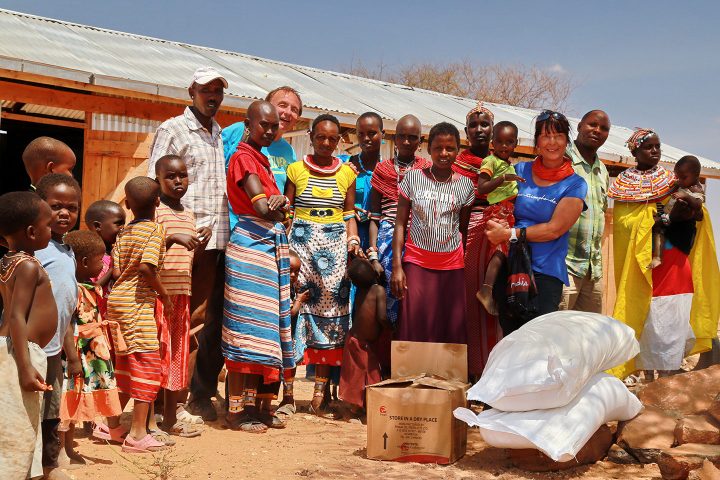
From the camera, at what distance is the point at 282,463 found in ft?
13.9

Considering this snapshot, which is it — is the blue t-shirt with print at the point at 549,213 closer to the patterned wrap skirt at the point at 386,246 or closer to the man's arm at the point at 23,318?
the patterned wrap skirt at the point at 386,246

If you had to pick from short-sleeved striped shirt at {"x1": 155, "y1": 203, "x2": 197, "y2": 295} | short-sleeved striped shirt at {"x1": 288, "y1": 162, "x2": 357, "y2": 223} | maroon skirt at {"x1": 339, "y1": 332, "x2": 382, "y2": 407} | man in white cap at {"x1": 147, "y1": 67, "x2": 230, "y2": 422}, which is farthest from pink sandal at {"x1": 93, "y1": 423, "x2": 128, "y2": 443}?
short-sleeved striped shirt at {"x1": 288, "y1": 162, "x2": 357, "y2": 223}

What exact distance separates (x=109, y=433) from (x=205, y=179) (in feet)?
5.43

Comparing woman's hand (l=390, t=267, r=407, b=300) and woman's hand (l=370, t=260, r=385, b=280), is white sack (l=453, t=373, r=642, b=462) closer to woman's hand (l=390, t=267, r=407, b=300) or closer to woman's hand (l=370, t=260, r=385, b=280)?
woman's hand (l=390, t=267, r=407, b=300)

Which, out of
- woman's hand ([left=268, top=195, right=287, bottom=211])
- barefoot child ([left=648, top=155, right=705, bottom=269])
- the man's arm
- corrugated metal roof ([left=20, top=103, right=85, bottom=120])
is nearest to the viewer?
the man's arm

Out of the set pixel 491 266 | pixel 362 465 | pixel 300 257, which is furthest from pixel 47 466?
pixel 491 266

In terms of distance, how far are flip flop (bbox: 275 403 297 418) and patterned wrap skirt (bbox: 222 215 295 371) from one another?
558 mm

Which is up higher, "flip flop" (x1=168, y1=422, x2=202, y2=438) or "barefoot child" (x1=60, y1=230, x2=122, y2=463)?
"barefoot child" (x1=60, y1=230, x2=122, y2=463)

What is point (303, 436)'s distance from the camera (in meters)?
4.86

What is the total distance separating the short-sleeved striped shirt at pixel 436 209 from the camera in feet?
16.8

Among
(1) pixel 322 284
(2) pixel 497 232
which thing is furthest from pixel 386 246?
(2) pixel 497 232

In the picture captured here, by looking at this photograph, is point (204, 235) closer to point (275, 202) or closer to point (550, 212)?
point (275, 202)

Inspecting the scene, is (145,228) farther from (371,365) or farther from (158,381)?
(371,365)

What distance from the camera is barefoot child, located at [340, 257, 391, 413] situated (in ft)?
17.2
